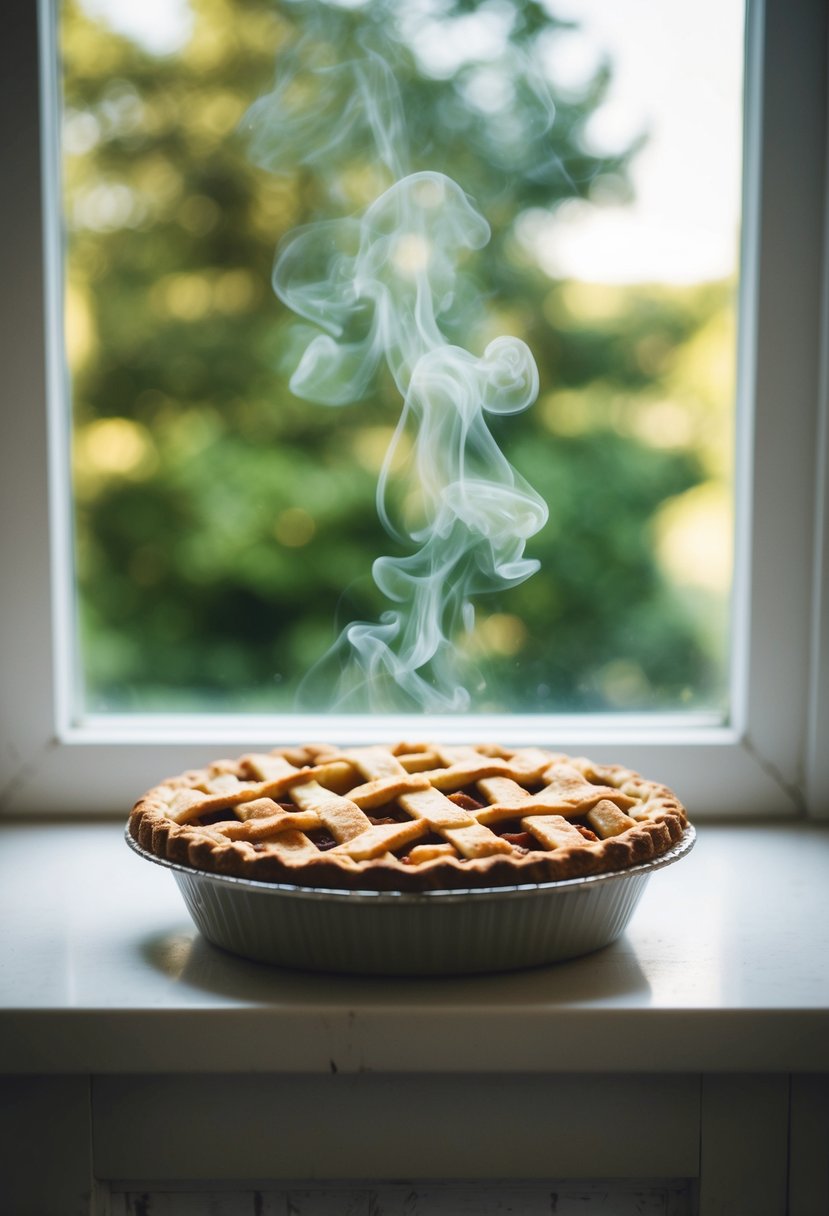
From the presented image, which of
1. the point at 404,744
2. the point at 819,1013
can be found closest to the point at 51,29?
the point at 404,744

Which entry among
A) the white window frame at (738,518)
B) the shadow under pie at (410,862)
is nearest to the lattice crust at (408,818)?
the shadow under pie at (410,862)

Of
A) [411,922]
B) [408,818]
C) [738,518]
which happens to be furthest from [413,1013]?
[738,518]

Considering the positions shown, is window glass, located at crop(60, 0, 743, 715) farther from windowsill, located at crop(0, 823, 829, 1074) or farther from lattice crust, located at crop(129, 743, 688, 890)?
windowsill, located at crop(0, 823, 829, 1074)

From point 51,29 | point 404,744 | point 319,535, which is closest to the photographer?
point 404,744

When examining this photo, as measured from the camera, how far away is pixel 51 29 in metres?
1.22

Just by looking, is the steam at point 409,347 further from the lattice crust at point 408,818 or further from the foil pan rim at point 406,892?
the foil pan rim at point 406,892

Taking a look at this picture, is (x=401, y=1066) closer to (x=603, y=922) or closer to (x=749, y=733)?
(x=603, y=922)

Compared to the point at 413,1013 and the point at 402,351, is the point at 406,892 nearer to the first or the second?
the point at 413,1013

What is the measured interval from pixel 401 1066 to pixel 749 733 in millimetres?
718

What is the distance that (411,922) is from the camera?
2.47 ft

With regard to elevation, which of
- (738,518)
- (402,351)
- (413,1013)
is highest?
(402,351)

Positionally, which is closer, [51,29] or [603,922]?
[603,922]

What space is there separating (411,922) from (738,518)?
30.1 inches

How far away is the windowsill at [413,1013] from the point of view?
747 mm
